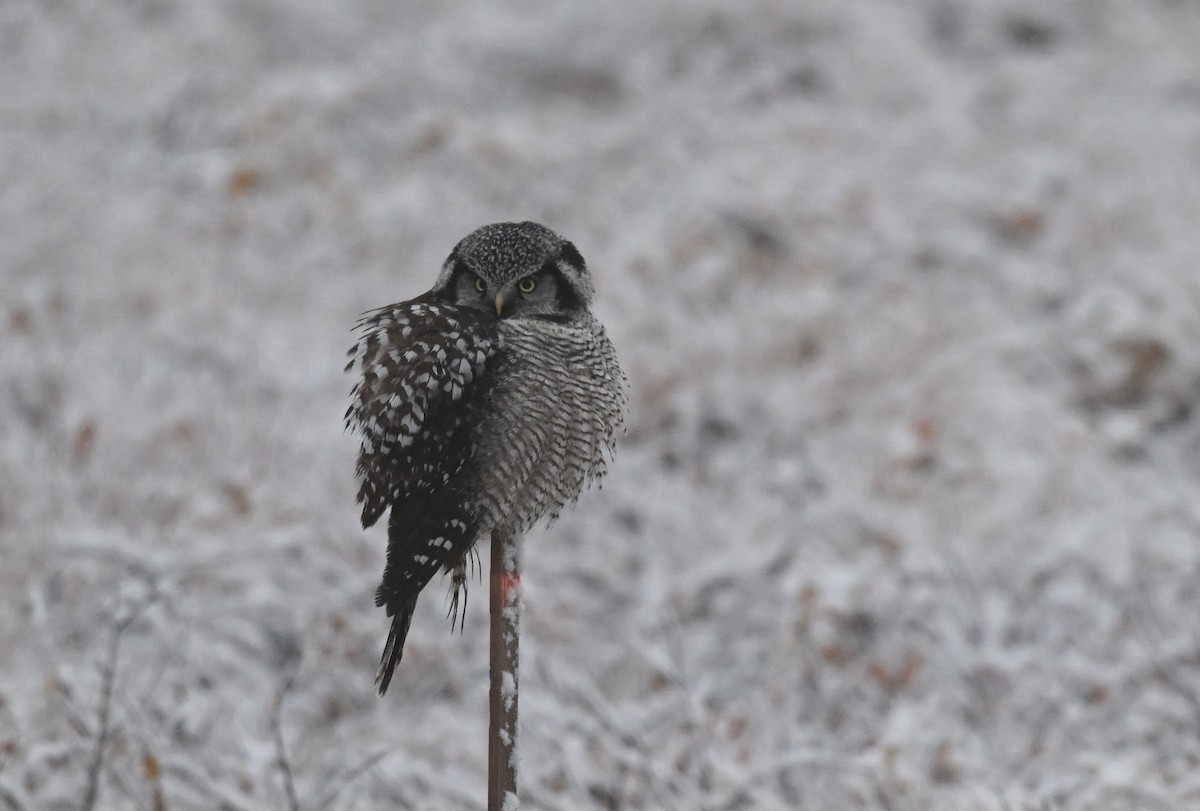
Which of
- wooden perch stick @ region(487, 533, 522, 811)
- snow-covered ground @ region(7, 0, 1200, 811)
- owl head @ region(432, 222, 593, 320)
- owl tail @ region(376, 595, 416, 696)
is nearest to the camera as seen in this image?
wooden perch stick @ region(487, 533, 522, 811)

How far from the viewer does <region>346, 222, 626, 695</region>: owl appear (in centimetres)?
190

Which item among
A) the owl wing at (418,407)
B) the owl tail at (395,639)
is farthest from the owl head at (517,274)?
the owl tail at (395,639)

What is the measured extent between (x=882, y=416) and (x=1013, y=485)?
730 millimetres

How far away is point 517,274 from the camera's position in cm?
209

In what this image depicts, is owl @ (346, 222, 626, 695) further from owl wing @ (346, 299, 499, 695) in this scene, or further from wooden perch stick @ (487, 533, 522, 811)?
wooden perch stick @ (487, 533, 522, 811)

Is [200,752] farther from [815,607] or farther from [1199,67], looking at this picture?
[1199,67]

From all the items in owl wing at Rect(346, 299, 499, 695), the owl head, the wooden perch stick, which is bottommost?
the wooden perch stick

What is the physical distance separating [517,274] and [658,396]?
3583 millimetres

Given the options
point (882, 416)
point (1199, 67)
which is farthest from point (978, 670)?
point (1199, 67)

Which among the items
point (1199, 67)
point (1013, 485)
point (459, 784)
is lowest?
point (459, 784)

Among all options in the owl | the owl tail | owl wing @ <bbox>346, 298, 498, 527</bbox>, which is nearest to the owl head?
the owl

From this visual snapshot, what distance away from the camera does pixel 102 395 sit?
17.4 feet

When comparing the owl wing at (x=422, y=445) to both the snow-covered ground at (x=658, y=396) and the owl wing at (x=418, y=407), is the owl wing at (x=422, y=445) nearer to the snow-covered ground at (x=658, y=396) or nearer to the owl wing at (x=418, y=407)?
the owl wing at (x=418, y=407)

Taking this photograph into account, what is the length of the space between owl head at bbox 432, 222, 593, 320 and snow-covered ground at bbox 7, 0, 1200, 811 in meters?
1.00
